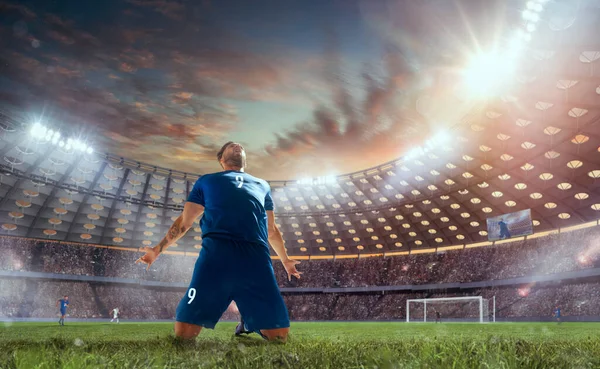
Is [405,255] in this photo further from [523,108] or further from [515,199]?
[523,108]

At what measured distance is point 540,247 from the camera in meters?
47.9

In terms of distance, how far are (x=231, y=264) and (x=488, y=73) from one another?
28343mm

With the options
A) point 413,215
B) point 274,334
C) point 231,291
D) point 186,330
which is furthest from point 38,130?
point 274,334

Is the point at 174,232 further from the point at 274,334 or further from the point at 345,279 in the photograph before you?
the point at 345,279

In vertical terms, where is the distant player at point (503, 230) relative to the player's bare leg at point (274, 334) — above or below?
above

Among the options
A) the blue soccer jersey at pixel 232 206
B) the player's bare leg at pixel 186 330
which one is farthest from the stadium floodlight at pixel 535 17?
the player's bare leg at pixel 186 330

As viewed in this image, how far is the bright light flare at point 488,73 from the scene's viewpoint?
1067 inches

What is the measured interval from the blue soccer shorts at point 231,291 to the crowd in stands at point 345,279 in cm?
4181

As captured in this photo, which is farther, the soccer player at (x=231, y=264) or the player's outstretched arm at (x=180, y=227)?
the player's outstretched arm at (x=180, y=227)

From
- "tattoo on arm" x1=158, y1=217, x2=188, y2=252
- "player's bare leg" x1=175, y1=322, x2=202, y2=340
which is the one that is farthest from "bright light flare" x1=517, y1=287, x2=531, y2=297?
"player's bare leg" x1=175, y1=322, x2=202, y2=340

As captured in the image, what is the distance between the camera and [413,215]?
2082 inches

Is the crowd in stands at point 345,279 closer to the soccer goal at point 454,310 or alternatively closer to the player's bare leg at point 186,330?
the soccer goal at point 454,310

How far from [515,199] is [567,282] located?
9.02m

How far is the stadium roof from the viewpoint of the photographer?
28.1 metres
